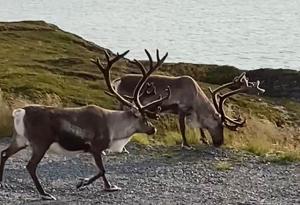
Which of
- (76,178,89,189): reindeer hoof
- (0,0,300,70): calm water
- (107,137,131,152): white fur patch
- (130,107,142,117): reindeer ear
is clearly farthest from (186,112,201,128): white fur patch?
(0,0,300,70): calm water

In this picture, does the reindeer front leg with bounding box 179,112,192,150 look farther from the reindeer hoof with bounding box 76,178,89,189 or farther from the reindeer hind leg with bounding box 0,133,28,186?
the reindeer hind leg with bounding box 0,133,28,186

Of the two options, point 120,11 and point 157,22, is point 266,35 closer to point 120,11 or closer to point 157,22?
point 157,22

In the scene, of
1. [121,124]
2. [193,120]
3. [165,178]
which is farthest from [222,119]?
[121,124]

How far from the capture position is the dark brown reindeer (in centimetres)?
1259

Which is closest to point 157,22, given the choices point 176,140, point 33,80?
point 33,80

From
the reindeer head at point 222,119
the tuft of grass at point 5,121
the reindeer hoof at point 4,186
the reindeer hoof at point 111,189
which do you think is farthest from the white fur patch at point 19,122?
the reindeer head at point 222,119

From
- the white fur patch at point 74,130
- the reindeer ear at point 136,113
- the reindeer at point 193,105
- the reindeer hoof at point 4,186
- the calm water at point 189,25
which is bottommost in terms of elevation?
the calm water at point 189,25

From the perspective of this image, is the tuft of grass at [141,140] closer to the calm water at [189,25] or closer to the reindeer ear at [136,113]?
the reindeer ear at [136,113]

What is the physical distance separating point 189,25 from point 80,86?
184 feet

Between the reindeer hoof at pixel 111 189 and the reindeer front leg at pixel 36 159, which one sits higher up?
the reindeer front leg at pixel 36 159

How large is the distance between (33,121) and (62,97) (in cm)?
1167

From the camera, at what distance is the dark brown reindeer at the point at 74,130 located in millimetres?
12594

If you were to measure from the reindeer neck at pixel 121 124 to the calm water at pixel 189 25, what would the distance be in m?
36.7

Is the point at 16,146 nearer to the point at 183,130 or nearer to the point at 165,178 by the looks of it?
the point at 165,178
